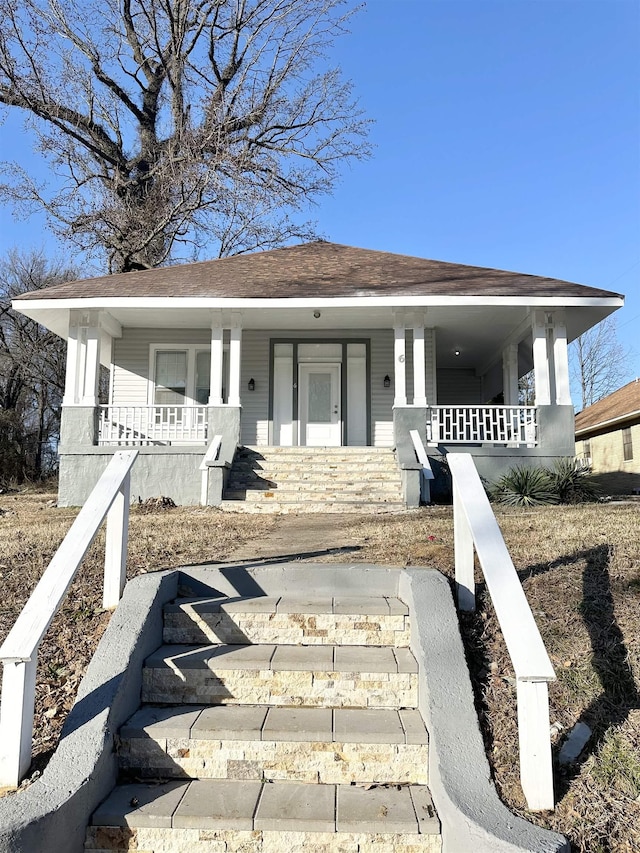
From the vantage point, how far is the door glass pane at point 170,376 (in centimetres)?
1359

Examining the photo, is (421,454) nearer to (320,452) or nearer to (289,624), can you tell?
(320,452)

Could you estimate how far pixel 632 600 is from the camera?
3678 mm

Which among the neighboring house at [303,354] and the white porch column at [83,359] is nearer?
the neighboring house at [303,354]

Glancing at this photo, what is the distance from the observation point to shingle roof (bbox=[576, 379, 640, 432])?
2080 centimetres

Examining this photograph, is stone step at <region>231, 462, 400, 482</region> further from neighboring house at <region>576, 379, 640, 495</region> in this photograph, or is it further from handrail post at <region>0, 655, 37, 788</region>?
neighboring house at <region>576, 379, 640, 495</region>

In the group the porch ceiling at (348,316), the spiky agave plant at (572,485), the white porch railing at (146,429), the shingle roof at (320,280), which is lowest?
the spiky agave plant at (572,485)

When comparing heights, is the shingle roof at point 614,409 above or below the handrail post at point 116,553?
above

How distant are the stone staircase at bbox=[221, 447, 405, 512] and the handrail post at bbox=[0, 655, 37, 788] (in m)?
6.41

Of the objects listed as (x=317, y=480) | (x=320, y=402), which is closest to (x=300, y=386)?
(x=320, y=402)

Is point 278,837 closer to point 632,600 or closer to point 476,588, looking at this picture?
point 476,588

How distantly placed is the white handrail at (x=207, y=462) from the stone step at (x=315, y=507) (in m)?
0.56

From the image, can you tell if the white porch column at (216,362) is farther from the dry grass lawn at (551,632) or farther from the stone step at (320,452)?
the dry grass lawn at (551,632)

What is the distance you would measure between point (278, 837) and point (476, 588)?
2.00 meters

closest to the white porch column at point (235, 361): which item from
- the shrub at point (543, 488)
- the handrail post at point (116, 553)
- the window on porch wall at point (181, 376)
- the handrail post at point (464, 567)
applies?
the window on porch wall at point (181, 376)
